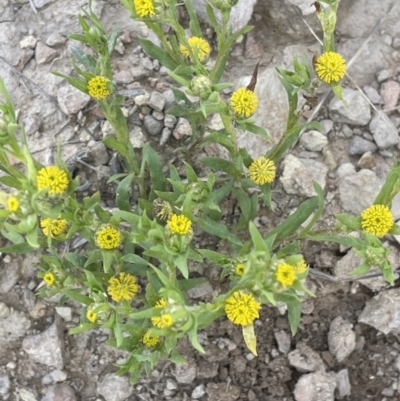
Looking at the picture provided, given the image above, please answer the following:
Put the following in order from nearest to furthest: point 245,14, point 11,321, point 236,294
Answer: point 236,294
point 11,321
point 245,14

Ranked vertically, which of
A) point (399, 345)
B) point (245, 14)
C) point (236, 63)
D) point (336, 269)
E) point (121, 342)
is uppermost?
point (245, 14)

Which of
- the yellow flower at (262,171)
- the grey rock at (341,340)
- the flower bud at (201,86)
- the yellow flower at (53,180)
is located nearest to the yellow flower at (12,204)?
the yellow flower at (53,180)

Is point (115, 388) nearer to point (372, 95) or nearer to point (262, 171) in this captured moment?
point (262, 171)

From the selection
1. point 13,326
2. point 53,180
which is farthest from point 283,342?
point 53,180

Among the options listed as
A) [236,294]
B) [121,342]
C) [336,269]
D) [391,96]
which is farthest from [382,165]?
[121,342]

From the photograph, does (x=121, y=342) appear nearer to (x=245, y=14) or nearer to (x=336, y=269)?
(x=336, y=269)

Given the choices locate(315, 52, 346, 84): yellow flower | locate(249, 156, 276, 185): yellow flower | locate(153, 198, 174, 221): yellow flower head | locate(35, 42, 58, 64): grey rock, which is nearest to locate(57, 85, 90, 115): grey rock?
locate(35, 42, 58, 64): grey rock

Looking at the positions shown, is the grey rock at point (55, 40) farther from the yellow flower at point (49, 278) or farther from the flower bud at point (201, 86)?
the yellow flower at point (49, 278)
